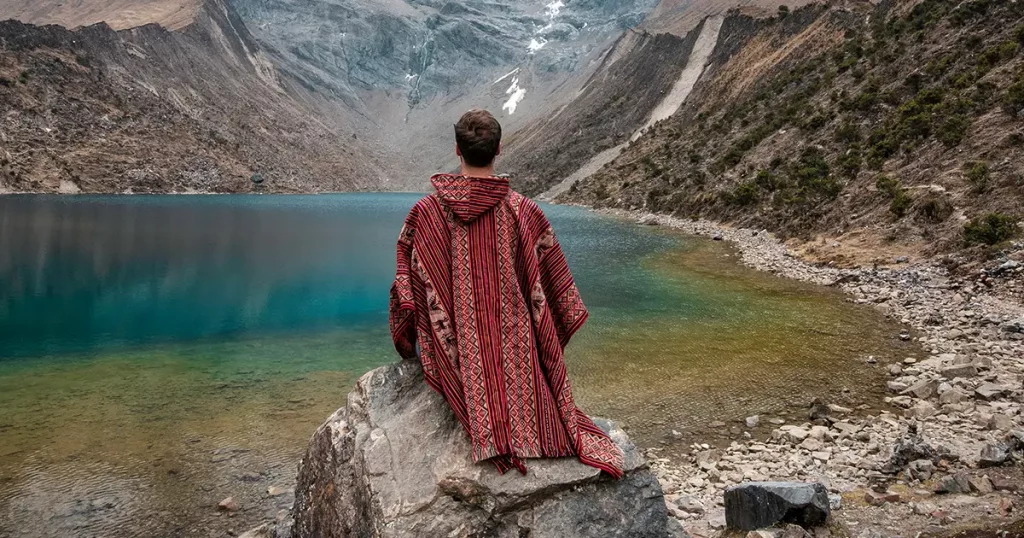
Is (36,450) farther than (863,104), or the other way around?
(863,104)

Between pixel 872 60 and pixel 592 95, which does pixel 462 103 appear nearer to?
pixel 592 95

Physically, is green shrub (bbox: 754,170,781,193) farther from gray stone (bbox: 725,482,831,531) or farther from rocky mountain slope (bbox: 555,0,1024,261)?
gray stone (bbox: 725,482,831,531)

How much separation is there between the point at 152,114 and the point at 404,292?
307 feet

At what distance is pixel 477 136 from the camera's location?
379 cm

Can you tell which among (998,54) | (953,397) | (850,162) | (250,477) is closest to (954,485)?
(953,397)

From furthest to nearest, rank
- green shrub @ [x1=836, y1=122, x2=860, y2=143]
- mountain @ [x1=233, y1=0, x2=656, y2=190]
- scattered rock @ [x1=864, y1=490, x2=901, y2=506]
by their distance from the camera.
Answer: mountain @ [x1=233, y1=0, x2=656, y2=190]
green shrub @ [x1=836, y1=122, x2=860, y2=143]
scattered rock @ [x1=864, y1=490, x2=901, y2=506]

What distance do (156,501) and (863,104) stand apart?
37378mm

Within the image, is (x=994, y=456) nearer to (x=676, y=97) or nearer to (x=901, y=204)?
(x=901, y=204)

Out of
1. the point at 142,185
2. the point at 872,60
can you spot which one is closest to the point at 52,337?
the point at 872,60

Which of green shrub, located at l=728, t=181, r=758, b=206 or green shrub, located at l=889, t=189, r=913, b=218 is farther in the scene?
green shrub, located at l=728, t=181, r=758, b=206

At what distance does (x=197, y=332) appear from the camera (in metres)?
15.6

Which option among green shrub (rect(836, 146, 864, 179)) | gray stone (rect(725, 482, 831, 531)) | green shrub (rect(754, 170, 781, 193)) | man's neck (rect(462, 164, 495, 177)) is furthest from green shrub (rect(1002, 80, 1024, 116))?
man's neck (rect(462, 164, 495, 177))

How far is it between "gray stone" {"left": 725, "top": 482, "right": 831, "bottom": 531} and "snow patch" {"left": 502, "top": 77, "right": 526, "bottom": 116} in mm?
164323

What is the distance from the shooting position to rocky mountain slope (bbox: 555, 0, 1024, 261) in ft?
69.2
